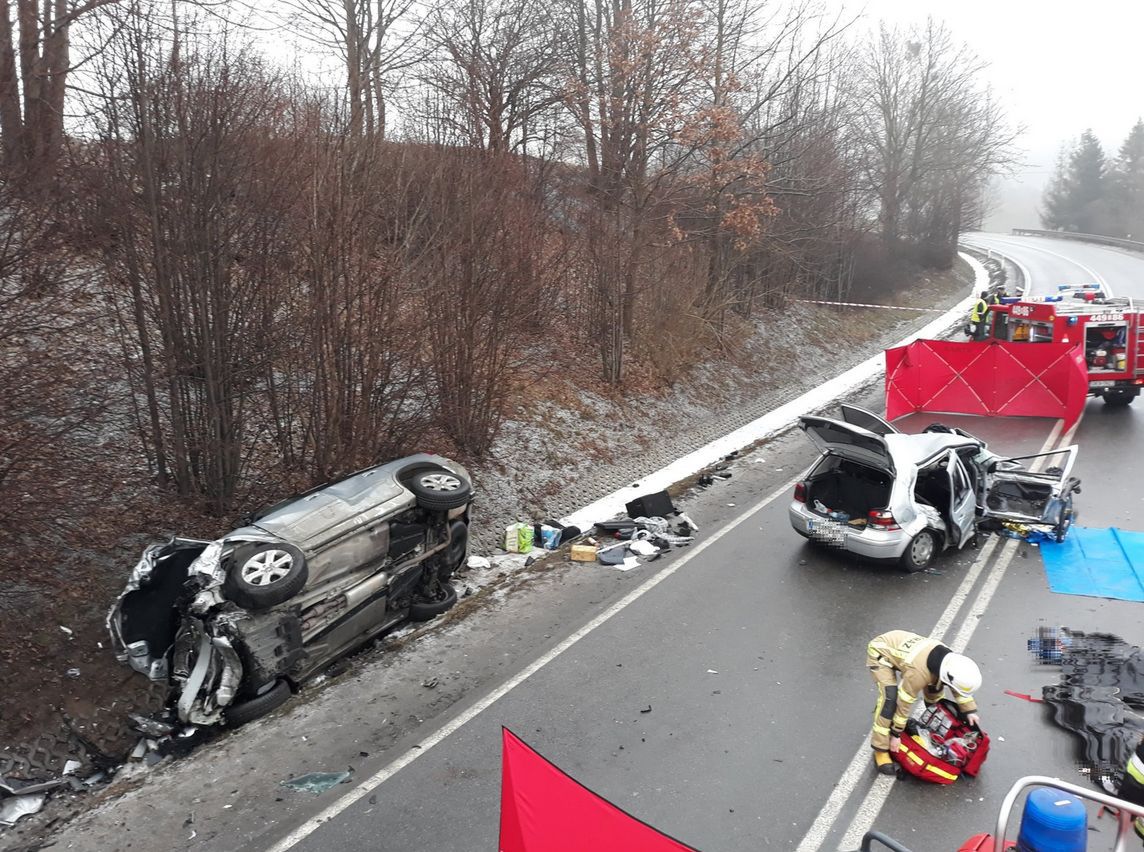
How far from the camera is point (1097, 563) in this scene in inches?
375

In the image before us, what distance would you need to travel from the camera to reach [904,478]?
30.5 ft

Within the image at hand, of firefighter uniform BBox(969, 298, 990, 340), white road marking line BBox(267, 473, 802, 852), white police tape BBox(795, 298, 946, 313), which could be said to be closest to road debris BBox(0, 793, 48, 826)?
white road marking line BBox(267, 473, 802, 852)

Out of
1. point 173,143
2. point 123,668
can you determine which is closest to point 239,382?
point 173,143

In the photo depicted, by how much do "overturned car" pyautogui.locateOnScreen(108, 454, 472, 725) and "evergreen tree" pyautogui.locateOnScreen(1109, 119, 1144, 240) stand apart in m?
73.6

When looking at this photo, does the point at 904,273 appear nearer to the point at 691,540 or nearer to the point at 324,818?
the point at 691,540

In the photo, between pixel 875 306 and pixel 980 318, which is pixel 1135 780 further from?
pixel 875 306

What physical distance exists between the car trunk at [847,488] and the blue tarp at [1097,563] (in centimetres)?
206

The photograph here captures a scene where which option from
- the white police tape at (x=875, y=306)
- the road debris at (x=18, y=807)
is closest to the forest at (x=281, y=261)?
the road debris at (x=18, y=807)

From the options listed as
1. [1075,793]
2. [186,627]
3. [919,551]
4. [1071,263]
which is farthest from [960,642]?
[1071,263]

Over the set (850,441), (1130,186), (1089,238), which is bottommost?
(850,441)

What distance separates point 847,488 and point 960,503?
4.25 ft

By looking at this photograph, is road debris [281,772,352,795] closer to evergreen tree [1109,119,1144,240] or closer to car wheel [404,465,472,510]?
car wheel [404,465,472,510]

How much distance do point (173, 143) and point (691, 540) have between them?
7.44 m

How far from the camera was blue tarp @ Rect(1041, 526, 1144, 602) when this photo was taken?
8844 millimetres
